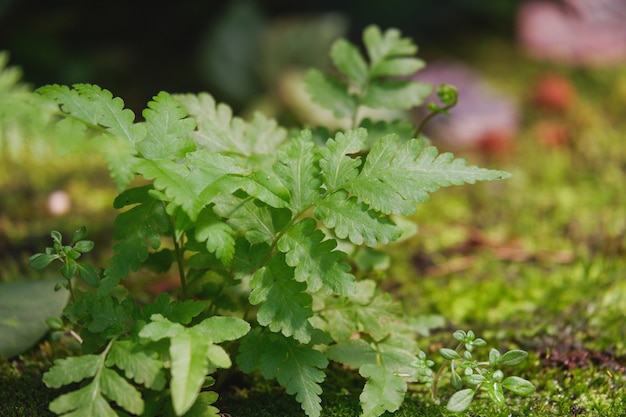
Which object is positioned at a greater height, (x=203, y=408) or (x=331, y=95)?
(x=331, y=95)

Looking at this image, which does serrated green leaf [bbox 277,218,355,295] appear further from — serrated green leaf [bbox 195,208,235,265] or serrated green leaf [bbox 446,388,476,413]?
serrated green leaf [bbox 446,388,476,413]

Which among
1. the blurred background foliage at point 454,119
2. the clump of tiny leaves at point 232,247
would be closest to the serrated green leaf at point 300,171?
the clump of tiny leaves at point 232,247

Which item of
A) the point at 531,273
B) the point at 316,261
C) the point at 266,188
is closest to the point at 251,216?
the point at 266,188

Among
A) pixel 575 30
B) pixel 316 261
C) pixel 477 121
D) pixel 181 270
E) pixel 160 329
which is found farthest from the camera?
pixel 575 30

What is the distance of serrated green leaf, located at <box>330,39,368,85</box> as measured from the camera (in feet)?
6.16

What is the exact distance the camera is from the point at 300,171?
1458mm

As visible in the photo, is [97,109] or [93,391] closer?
[93,391]

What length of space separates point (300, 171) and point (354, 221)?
0.59 feet

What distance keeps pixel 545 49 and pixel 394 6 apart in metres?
1.06

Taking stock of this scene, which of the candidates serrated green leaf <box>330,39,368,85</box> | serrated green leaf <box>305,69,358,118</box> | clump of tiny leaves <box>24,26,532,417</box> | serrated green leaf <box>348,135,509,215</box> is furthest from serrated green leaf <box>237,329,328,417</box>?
serrated green leaf <box>330,39,368,85</box>

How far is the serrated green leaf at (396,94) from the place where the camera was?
1.82 meters

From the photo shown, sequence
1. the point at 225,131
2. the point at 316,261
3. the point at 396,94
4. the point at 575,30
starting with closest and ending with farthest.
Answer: the point at 316,261
the point at 225,131
the point at 396,94
the point at 575,30

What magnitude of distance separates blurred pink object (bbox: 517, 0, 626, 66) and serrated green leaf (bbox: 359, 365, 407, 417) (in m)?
3.38

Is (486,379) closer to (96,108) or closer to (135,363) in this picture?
A: (135,363)
